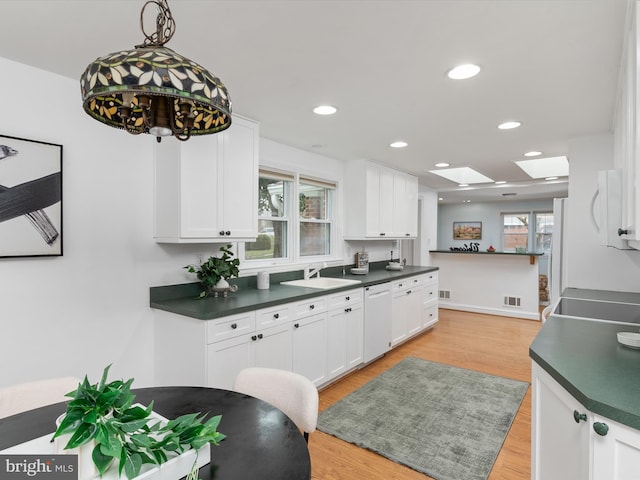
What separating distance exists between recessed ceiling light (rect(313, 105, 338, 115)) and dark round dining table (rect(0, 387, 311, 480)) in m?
2.02

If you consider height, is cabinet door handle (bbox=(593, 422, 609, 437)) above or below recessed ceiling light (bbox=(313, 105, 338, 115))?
below

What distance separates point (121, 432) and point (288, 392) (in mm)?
770

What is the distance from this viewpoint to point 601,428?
3.52 feet

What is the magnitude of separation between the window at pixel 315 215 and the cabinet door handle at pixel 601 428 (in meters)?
3.21

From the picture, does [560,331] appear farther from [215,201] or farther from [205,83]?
[215,201]

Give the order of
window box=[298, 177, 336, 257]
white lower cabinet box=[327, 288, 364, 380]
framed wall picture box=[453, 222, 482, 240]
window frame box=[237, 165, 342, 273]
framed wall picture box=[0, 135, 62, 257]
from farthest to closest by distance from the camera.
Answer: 1. framed wall picture box=[453, 222, 482, 240]
2. window box=[298, 177, 336, 257]
3. window frame box=[237, 165, 342, 273]
4. white lower cabinet box=[327, 288, 364, 380]
5. framed wall picture box=[0, 135, 62, 257]

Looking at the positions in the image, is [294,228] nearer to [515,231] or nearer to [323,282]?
[323,282]

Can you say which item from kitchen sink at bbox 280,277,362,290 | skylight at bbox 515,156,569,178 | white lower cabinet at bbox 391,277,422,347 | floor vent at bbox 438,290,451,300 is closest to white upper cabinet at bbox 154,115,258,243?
kitchen sink at bbox 280,277,362,290

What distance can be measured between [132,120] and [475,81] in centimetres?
192

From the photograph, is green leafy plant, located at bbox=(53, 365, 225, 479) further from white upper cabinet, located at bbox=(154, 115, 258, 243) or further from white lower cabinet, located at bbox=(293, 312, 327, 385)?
white lower cabinet, located at bbox=(293, 312, 327, 385)

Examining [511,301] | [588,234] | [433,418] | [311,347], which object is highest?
[588,234]

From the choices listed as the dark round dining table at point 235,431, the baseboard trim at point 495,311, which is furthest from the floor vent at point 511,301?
the dark round dining table at point 235,431

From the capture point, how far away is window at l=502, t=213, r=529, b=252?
9.48m

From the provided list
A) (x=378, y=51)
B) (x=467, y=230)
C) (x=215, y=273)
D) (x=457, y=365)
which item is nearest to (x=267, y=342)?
(x=215, y=273)
